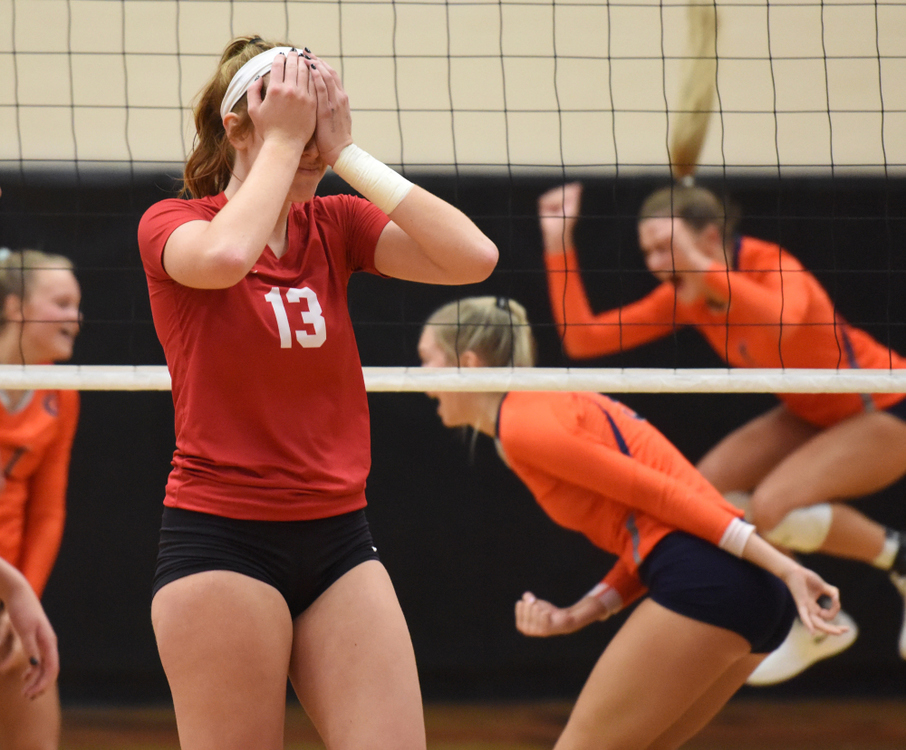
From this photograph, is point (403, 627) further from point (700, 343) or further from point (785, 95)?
point (785, 95)

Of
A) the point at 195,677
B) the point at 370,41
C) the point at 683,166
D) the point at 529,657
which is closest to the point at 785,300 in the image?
the point at 683,166

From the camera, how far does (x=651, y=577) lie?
93.7 inches

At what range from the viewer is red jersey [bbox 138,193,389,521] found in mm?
1438

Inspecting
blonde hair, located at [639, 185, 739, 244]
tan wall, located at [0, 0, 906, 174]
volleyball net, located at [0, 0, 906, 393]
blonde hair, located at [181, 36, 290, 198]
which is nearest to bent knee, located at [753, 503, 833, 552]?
volleyball net, located at [0, 0, 906, 393]

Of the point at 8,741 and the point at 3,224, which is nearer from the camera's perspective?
the point at 8,741

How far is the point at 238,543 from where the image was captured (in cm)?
144

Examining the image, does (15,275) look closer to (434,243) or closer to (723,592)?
(434,243)

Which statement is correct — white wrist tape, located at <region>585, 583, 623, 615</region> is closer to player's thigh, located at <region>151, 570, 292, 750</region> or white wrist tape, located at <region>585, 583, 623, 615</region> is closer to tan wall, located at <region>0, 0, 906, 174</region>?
player's thigh, located at <region>151, 570, 292, 750</region>

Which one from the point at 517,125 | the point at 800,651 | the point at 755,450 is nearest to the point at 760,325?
the point at 755,450

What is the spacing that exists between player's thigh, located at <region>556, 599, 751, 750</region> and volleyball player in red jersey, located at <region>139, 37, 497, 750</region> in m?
0.91

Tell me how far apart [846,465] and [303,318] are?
259 cm

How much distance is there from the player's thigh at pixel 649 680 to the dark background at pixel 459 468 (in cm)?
145

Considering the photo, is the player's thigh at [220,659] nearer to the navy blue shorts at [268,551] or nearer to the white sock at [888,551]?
the navy blue shorts at [268,551]

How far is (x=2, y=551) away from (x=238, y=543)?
1.70 meters
